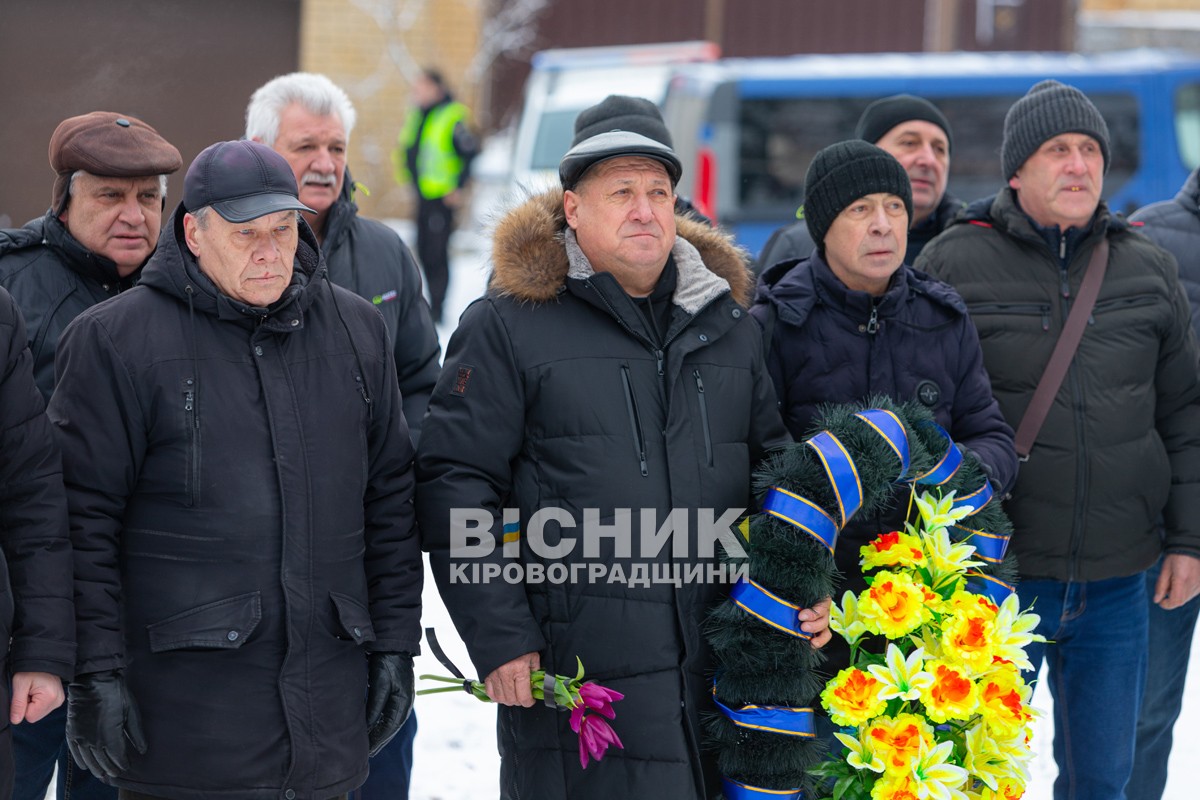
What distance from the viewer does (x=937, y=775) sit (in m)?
2.87

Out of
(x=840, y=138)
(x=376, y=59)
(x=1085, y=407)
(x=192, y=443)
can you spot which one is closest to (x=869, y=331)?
(x=1085, y=407)

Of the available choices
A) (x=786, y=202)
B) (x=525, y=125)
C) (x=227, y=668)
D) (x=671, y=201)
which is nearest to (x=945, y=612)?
(x=671, y=201)

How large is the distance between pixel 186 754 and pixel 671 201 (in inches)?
61.0

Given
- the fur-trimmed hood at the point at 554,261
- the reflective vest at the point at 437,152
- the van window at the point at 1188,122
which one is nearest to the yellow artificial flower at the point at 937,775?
the fur-trimmed hood at the point at 554,261

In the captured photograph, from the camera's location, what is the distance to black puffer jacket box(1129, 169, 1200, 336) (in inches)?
161

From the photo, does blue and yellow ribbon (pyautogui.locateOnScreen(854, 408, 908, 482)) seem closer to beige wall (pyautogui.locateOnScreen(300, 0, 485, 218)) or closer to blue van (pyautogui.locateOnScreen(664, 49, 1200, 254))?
blue van (pyautogui.locateOnScreen(664, 49, 1200, 254))

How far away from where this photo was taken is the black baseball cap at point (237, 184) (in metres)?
2.70

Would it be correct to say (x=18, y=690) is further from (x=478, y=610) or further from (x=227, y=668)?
(x=478, y=610)

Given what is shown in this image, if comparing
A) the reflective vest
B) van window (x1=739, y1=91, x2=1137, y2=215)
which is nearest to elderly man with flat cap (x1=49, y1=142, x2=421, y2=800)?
the reflective vest

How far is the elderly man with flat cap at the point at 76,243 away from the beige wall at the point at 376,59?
45.3 ft

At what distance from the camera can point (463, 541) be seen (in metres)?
2.88

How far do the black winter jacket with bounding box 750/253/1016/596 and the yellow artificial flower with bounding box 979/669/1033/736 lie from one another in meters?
0.38

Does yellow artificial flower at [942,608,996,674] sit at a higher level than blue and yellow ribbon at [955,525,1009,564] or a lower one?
lower

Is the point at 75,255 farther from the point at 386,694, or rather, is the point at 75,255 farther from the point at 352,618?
the point at 386,694
